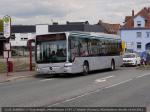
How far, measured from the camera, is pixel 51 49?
28.1m

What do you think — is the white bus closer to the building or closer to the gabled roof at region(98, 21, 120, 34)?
the building

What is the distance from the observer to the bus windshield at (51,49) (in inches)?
1095

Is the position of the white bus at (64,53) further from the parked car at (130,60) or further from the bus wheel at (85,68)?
the parked car at (130,60)

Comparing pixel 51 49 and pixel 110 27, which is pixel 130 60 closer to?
pixel 51 49

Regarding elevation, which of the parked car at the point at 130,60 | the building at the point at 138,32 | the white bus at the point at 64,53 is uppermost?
the building at the point at 138,32

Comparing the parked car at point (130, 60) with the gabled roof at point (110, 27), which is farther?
the gabled roof at point (110, 27)

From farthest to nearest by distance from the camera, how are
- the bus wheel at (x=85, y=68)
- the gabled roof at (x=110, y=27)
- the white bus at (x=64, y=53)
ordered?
the gabled roof at (x=110, y=27), the bus wheel at (x=85, y=68), the white bus at (x=64, y=53)

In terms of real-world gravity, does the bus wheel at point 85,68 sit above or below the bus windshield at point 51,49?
below

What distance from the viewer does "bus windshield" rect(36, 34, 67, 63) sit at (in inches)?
1095

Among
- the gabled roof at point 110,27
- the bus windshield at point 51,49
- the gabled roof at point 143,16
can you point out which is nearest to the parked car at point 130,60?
the bus windshield at point 51,49

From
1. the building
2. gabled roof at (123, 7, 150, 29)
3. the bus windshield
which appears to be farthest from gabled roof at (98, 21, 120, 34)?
the bus windshield

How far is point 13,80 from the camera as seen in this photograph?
86.1 feet

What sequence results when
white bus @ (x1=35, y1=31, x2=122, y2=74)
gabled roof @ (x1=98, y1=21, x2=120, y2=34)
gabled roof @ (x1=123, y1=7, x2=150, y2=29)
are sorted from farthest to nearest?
gabled roof @ (x1=98, y1=21, x2=120, y2=34), gabled roof @ (x1=123, y1=7, x2=150, y2=29), white bus @ (x1=35, y1=31, x2=122, y2=74)

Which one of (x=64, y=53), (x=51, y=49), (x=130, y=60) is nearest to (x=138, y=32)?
(x=130, y=60)
